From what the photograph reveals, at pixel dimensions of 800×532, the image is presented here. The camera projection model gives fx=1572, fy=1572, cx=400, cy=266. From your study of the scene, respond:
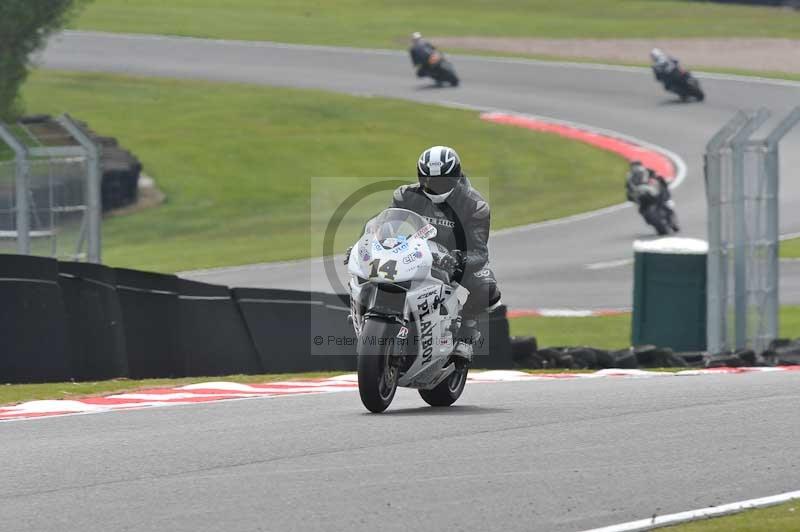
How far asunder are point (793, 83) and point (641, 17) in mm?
15627

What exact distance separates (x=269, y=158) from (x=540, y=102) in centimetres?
1029

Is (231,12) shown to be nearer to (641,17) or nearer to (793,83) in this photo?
(641,17)

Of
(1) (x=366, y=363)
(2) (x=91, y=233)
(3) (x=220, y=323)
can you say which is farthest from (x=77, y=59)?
(1) (x=366, y=363)

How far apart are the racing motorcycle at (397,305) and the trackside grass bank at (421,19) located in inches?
1663

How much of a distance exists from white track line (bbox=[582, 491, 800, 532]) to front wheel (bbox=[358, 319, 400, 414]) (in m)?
2.88

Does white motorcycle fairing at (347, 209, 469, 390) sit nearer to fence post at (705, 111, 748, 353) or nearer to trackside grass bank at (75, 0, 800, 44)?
fence post at (705, 111, 748, 353)

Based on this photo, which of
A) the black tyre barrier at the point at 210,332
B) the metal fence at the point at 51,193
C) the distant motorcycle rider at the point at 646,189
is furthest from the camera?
the distant motorcycle rider at the point at 646,189

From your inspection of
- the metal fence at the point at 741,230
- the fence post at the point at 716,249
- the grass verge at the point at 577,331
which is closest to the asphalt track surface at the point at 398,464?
the grass verge at the point at 577,331

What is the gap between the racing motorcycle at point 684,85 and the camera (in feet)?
135

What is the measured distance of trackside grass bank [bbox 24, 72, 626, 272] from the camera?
1141 inches

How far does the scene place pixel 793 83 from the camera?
142 feet

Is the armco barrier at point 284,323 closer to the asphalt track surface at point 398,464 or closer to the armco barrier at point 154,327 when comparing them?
the armco barrier at point 154,327

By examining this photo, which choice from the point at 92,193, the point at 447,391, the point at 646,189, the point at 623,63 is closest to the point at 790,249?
the point at 646,189

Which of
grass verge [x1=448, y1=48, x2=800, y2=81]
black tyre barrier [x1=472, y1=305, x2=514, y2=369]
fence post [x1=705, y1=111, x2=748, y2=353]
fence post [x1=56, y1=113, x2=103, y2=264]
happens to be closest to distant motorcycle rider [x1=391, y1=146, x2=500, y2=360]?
black tyre barrier [x1=472, y1=305, x2=514, y2=369]
